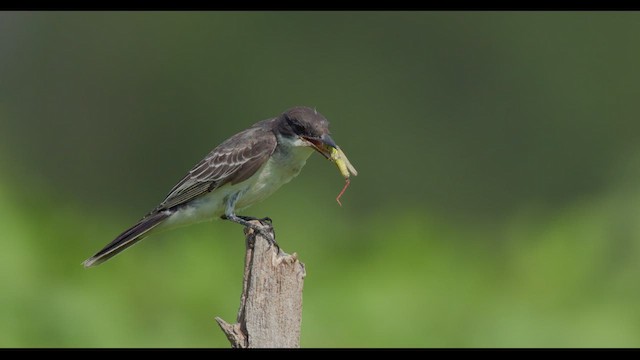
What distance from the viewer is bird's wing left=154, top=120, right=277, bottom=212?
7.08 m

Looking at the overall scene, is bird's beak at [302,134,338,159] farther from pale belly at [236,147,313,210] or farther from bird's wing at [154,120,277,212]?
bird's wing at [154,120,277,212]

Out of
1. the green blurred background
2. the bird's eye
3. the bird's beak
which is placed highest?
the bird's eye

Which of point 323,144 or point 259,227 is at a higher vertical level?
point 323,144

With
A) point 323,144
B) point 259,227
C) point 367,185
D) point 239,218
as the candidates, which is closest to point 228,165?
point 239,218

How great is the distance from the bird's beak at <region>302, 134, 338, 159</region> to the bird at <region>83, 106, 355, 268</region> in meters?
0.02

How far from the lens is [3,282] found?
8039 millimetres

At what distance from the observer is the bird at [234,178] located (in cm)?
701

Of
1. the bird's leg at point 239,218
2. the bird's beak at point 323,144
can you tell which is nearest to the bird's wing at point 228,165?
the bird's leg at point 239,218

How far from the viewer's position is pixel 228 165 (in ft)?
23.3

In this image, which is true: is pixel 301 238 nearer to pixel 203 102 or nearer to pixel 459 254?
pixel 459 254

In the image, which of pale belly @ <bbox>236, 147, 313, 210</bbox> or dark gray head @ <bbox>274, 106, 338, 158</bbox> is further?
pale belly @ <bbox>236, 147, 313, 210</bbox>

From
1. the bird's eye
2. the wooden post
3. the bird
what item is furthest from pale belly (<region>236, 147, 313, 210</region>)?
the wooden post

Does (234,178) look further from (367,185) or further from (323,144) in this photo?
(367,185)

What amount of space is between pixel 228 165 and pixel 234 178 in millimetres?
83
